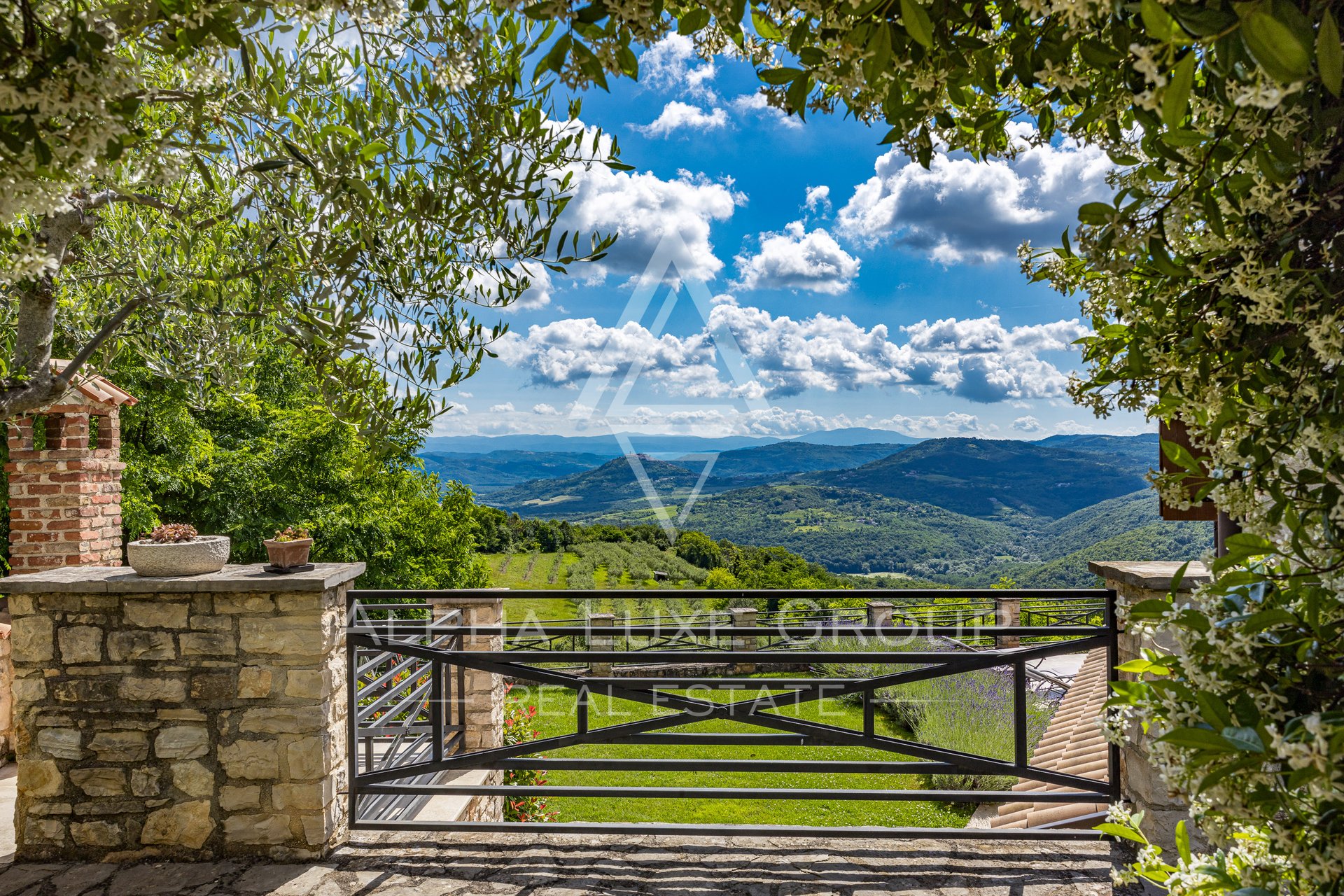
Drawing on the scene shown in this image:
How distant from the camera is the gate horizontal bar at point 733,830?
2.59m

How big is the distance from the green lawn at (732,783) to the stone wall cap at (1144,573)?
2078mm

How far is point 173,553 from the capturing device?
8.30 ft

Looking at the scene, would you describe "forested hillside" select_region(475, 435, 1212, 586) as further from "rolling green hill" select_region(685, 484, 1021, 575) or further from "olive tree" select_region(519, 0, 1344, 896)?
"olive tree" select_region(519, 0, 1344, 896)

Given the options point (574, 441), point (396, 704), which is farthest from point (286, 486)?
point (396, 704)

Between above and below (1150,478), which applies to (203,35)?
above

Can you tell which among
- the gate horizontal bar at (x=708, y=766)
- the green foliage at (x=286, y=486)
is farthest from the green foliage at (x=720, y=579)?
the gate horizontal bar at (x=708, y=766)

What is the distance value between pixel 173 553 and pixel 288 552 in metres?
0.39

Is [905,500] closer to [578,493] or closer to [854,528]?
[854,528]

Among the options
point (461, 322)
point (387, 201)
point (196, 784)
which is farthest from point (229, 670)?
point (387, 201)

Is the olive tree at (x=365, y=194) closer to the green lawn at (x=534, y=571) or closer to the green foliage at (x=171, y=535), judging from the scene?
the green foliage at (x=171, y=535)

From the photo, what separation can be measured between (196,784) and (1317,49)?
342 cm

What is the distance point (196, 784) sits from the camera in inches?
98.9

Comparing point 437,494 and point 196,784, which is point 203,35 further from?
point 437,494

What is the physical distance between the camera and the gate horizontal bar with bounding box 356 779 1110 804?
2.56 meters
